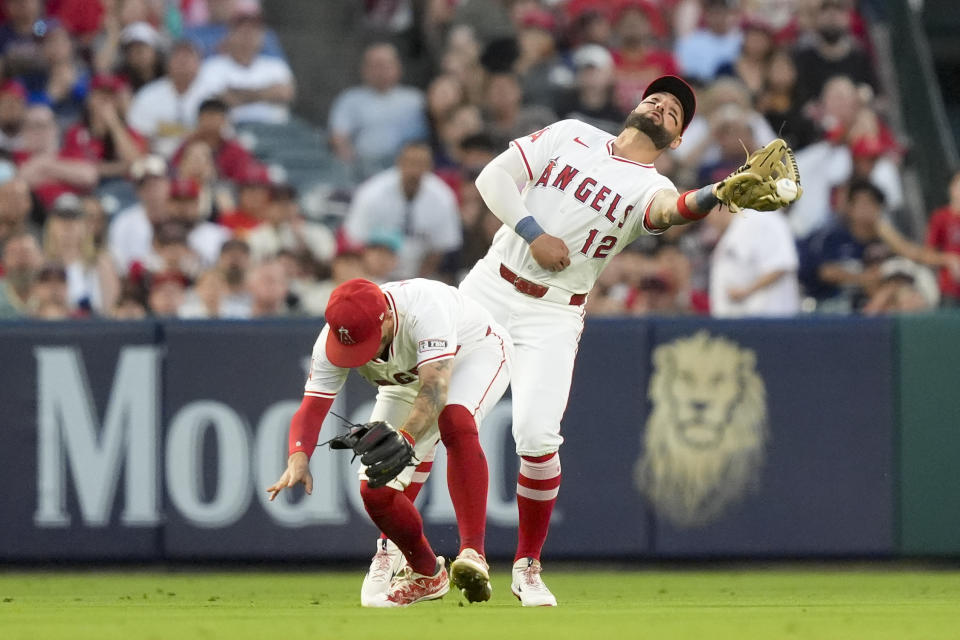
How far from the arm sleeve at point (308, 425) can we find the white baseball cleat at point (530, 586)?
1.10 meters

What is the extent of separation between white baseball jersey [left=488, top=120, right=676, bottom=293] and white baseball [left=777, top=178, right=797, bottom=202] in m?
0.79

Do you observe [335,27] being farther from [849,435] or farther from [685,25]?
[849,435]

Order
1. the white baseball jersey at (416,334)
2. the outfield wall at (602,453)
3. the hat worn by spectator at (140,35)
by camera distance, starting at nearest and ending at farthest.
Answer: the white baseball jersey at (416,334) → the outfield wall at (602,453) → the hat worn by spectator at (140,35)

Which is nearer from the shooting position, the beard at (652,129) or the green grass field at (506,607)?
the green grass field at (506,607)

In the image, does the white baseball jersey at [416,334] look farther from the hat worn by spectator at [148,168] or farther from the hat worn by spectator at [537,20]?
the hat worn by spectator at [537,20]

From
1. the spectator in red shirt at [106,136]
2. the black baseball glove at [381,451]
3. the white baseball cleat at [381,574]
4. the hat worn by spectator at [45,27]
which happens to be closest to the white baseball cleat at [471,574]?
the black baseball glove at [381,451]

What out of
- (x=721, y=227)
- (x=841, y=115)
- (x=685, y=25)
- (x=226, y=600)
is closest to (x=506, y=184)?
(x=226, y=600)

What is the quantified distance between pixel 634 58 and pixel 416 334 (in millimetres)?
A: 7364

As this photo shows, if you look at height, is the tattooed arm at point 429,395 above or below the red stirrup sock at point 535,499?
above

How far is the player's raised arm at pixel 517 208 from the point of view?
7.04 metres

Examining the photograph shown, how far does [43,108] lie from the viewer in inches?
491

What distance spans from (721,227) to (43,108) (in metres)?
5.21

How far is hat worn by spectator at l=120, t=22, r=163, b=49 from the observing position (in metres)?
13.1

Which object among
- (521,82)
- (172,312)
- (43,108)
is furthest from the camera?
(521,82)
